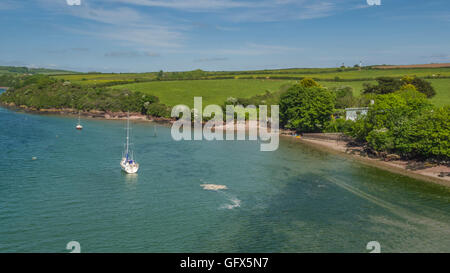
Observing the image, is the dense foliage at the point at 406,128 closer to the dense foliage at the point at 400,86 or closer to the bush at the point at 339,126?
the bush at the point at 339,126

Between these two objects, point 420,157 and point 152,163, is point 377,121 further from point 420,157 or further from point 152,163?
point 152,163

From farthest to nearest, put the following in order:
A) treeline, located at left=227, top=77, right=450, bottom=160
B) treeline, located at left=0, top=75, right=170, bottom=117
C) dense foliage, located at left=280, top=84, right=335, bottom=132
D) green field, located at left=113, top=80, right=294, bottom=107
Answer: green field, located at left=113, top=80, right=294, bottom=107 → treeline, located at left=0, top=75, right=170, bottom=117 → dense foliage, located at left=280, top=84, right=335, bottom=132 → treeline, located at left=227, top=77, right=450, bottom=160

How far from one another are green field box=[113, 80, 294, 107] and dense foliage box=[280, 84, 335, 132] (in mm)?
42602

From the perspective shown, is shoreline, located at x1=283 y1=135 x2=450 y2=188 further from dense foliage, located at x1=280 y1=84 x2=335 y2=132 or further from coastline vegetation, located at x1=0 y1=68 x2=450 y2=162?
dense foliage, located at x1=280 y1=84 x2=335 y2=132

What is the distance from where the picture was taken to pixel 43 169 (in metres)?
62.9

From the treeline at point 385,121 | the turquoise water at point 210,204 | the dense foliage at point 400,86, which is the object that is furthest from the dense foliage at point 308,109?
the dense foliage at point 400,86

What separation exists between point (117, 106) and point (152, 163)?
311ft

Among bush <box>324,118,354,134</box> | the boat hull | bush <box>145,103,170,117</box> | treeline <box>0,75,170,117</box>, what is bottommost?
the boat hull

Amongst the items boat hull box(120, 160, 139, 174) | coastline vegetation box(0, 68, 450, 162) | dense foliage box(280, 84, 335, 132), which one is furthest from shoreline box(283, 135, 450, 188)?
boat hull box(120, 160, 139, 174)

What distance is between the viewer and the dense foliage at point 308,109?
104750mm

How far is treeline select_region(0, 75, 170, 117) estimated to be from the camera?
505ft

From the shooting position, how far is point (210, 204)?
4888cm

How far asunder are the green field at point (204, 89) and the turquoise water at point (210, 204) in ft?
261

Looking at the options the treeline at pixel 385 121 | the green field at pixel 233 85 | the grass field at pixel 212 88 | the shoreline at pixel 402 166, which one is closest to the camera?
the shoreline at pixel 402 166
